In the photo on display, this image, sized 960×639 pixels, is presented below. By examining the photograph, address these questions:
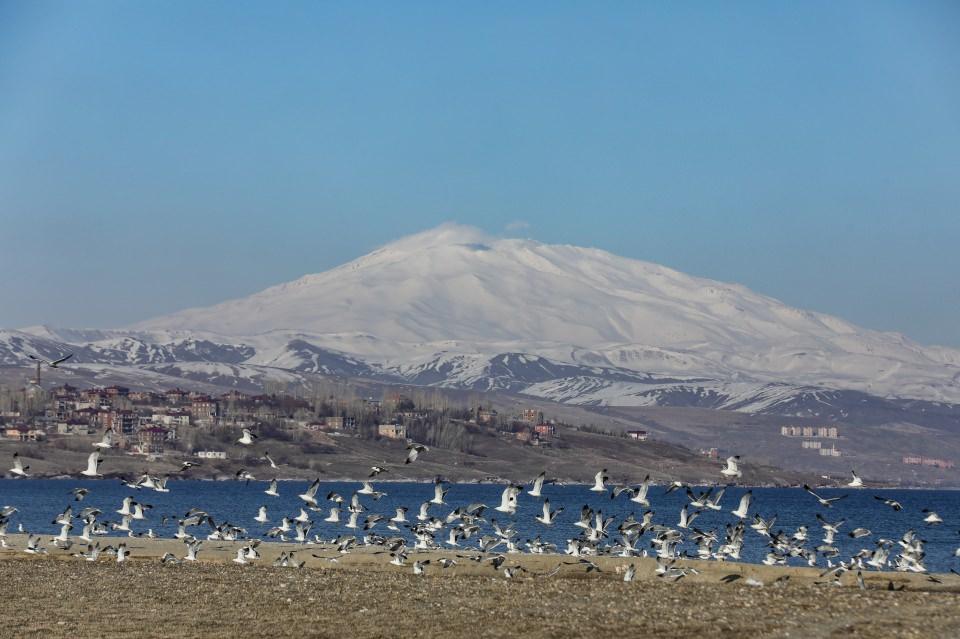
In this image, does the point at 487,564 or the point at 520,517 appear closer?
the point at 487,564

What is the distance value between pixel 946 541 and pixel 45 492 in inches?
3349

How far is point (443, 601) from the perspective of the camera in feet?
105

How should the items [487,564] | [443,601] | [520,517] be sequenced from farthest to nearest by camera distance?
[520,517] < [487,564] < [443,601]

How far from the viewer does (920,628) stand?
2733cm

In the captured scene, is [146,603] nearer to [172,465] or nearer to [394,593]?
[394,593]

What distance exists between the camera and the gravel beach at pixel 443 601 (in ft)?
90.5

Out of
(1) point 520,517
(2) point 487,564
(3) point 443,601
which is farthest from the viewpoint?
(1) point 520,517

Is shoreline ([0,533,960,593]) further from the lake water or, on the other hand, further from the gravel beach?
the lake water

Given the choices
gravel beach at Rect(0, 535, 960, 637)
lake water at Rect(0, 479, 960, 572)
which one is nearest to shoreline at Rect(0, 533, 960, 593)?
gravel beach at Rect(0, 535, 960, 637)

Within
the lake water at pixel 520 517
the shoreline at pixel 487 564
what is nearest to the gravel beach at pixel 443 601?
the shoreline at pixel 487 564

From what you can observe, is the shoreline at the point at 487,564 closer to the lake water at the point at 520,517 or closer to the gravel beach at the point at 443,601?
the gravel beach at the point at 443,601

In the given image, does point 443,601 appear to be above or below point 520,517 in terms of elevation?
above

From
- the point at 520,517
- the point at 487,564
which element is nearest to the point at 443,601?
the point at 487,564

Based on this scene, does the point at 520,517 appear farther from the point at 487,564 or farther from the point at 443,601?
the point at 443,601
